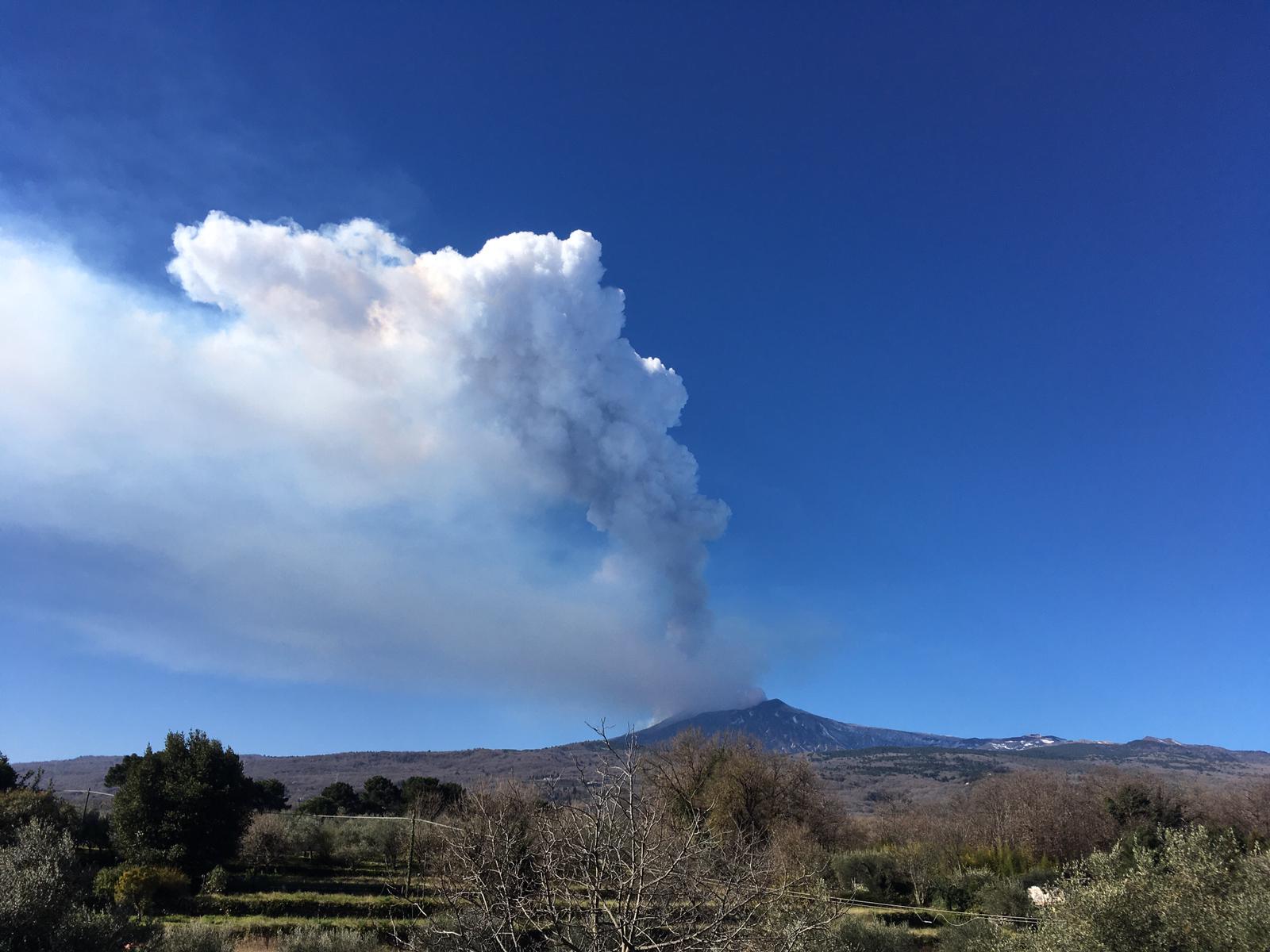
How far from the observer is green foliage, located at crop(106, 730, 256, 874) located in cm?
2986

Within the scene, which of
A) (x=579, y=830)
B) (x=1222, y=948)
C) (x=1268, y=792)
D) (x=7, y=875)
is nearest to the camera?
(x=579, y=830)

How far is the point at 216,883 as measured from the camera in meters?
27.0

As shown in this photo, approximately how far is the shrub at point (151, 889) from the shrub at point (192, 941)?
7334 mm

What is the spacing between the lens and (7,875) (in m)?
11.7

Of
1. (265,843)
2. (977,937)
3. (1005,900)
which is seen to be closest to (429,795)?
(265,843)

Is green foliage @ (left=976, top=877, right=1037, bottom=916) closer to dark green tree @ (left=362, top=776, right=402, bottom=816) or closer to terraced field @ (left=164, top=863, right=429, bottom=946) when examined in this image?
terraced field @ (left=164, top=863, right=429, bottom=946)

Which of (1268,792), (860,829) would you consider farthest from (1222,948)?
(1268,792)

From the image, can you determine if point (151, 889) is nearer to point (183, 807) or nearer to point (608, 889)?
point (183, 807)

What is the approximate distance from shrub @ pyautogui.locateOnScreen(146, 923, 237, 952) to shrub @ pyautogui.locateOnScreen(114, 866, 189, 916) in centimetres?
733

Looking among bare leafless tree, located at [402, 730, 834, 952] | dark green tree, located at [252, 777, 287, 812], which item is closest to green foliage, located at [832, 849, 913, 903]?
bare leafless tree, located at [402, 730, 834, 952]

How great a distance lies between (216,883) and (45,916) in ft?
62.0

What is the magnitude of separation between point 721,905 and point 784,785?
38.3m

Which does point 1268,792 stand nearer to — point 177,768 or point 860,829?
point 860,829

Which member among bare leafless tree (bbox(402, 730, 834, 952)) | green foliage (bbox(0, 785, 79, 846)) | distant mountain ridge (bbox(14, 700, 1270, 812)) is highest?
bare leafless tree (bbox(402, 730, 834, 952))
